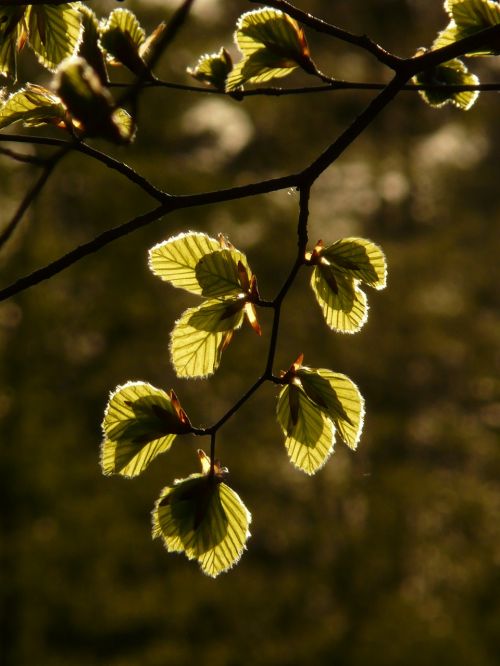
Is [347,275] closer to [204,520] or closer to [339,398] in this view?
[339,398]

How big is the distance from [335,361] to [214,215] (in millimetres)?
1495

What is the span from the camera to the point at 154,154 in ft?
20.2

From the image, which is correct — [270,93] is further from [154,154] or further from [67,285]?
[154,154]

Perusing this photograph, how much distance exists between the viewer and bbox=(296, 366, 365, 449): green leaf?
695mm

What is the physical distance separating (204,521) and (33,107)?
41cm

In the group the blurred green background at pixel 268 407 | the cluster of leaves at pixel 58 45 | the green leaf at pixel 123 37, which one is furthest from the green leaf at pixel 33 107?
the blurred green background at pixel 268 407

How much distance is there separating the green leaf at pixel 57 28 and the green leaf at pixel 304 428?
1.25ft

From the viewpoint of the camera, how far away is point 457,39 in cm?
75

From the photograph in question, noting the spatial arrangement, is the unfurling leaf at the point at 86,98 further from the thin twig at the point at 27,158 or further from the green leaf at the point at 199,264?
the green leaf at the point at 199,264

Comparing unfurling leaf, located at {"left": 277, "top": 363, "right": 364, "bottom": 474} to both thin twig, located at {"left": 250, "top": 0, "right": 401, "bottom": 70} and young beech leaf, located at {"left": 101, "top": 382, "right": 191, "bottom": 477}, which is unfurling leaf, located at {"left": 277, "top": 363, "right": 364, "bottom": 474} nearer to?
young beech leaf, located at {"left": 101, "top": 382, "right": 191, "bottom": 477}

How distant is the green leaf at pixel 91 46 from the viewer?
25.9 inches

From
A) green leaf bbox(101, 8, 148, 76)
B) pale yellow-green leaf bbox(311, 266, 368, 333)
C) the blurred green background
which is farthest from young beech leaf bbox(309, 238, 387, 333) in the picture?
the blurred green background

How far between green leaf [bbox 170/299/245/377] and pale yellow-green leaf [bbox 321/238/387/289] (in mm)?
106

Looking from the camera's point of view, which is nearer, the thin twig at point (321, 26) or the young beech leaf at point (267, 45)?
the thin twig at point (321, 26)
